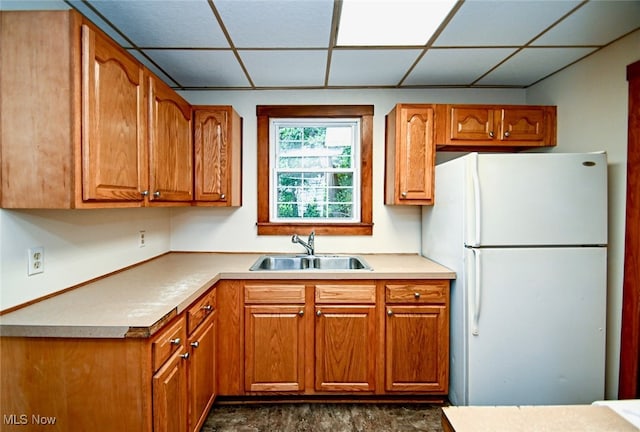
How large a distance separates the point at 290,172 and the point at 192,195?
33.6 inches

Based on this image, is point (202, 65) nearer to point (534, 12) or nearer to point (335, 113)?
point (335, 113)

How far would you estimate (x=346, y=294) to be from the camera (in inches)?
85.5

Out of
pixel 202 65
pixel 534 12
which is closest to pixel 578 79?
pixel 534 12

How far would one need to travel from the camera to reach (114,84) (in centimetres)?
149

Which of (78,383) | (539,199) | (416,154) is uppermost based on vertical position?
(416,154)

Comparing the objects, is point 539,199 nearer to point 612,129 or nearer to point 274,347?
point 612,129

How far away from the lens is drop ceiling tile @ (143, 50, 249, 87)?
213 centimetres

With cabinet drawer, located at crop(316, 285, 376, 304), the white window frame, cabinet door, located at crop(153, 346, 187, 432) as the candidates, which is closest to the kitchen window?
the white window frame

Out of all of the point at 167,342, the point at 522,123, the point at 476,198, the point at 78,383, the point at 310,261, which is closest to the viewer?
the point at 78,383

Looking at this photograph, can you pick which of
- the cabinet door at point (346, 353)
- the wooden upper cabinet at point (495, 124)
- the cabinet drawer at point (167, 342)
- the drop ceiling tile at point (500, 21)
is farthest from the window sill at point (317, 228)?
the drop ceiling tile at point (500, 21)

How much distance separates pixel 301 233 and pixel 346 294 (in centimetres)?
84

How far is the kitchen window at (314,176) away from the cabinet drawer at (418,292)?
2.54ft

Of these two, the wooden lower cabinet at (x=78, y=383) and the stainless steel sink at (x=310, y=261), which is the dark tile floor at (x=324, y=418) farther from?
the stainless steel sink at (x=310, y=261)

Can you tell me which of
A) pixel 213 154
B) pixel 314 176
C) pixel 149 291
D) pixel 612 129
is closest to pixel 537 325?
pixel 612 129
